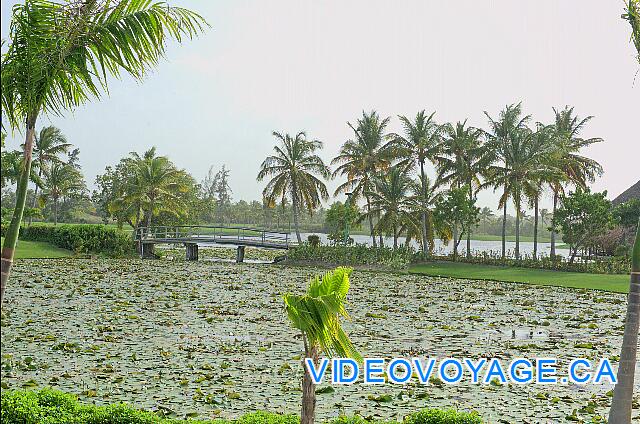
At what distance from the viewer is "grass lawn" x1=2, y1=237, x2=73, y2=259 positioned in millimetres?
32866

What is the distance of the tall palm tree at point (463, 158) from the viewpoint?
3844 cm

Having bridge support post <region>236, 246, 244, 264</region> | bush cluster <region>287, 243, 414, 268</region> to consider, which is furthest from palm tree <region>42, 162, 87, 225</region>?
bush cluster <region>287, 243, 414, 268</region>

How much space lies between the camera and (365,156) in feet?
134

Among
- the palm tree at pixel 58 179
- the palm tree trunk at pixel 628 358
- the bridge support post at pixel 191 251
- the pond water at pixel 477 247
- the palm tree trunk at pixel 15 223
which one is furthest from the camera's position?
the palm tree at pixel 58 179

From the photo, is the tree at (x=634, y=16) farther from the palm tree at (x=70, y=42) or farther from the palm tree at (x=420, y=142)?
the palm tree at (x=420, y=142)

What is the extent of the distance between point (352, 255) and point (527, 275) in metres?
8.60

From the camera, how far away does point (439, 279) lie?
92.0ft

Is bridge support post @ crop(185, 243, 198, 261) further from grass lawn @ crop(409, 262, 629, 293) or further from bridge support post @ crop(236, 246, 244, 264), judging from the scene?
grass lawn @ crop(409, 262, 629, 293)

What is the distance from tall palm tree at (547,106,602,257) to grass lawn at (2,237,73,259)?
26411mm

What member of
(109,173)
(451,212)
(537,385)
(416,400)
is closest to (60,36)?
(416,400)

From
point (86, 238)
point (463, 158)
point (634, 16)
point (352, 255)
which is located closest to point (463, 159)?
point (463, 158)

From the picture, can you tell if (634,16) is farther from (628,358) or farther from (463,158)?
(463,158)

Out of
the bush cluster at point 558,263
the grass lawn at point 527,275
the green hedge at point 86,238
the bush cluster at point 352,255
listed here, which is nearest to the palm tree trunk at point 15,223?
the grass lawn at point 527,275

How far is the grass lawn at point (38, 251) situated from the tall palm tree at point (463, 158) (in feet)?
72.3
